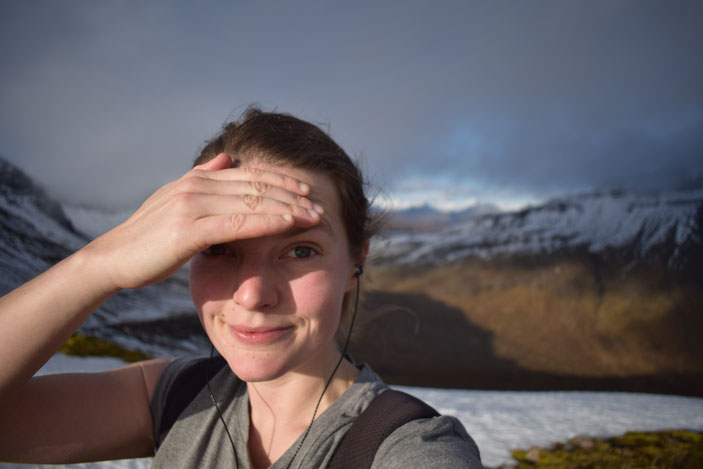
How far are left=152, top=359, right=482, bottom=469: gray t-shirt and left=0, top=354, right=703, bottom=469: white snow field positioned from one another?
1.30 meters

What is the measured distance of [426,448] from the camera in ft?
3.44

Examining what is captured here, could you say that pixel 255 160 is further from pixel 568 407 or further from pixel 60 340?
pixel 568 407

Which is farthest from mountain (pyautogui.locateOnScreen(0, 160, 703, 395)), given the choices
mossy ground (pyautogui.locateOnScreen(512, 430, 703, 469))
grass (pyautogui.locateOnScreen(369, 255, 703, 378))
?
mossy ground (pyautogui.locateOnScreen(512, 430, 703, 469))

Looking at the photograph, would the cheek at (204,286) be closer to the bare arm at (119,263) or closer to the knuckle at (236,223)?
the bare arm at (119,263)

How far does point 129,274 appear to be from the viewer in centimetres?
103

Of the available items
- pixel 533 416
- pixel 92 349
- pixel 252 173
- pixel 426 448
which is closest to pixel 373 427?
pixel 426 448

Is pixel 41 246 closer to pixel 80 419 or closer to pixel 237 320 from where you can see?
Result: pixel 80 419

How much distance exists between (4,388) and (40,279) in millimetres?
304

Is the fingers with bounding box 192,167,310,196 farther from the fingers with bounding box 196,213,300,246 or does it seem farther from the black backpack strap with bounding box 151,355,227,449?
the black backpack strap with bounding box 151,355,227,449

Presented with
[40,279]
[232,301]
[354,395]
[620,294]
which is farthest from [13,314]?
[620,294]

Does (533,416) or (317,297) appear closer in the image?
(317,297)

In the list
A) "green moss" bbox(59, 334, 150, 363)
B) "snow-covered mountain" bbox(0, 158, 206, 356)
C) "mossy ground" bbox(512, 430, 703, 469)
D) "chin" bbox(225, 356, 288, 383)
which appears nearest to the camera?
"chin" bbox(225, 356, 288, 383)

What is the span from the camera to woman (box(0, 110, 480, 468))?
1.01 metres

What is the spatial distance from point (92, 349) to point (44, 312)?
5.44 m
